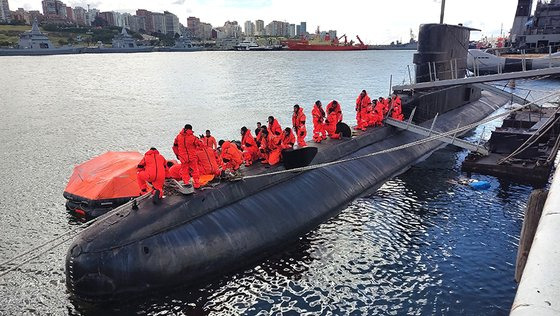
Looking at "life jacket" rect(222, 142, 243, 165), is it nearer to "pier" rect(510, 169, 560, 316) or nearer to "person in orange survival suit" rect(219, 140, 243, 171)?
"person in orange survival suit" rect(219, 140, 243, 171)

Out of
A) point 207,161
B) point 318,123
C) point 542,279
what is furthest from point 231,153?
point 542,279

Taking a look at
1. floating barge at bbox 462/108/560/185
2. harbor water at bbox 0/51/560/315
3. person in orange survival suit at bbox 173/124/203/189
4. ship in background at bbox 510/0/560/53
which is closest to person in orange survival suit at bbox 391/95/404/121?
harbor water at bbox 0/51/560/315

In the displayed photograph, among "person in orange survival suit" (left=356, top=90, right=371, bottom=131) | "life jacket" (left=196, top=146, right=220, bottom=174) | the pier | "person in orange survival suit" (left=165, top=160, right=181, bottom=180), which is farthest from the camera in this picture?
"person in orange survival suit" (left=356, top=90, right=371, bottom=131)

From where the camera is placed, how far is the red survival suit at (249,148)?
1600 centimetres

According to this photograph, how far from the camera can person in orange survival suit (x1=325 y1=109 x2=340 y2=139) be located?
65.6 feet

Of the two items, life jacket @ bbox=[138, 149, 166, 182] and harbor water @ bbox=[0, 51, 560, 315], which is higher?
life jacket @ bbox=[138, 149, 166, 182]

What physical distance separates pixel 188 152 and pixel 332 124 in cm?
864

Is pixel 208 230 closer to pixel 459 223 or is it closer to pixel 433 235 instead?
pixel 433 235

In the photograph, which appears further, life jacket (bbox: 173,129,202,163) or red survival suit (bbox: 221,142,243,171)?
red survival suit (bbox: 221,142,243,171)

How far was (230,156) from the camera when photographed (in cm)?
1472

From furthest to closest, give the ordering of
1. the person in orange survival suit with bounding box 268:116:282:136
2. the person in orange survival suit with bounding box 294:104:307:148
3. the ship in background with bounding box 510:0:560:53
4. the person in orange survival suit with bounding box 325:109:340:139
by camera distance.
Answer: the ship in background with bounding box 510:0:560:53 < the person in orange survival suit with bounding box 325:109:340:139 < the person in orange survival suit with bounding box 294:104:307:148 < the person in orange survival suit with bounding box 268:116:282:136

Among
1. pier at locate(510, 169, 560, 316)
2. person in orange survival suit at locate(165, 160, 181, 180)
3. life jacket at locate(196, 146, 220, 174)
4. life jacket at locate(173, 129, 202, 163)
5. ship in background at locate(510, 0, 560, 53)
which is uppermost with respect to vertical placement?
ship in background at locate(510, 0, 560, 53)

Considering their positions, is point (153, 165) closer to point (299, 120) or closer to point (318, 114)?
point (299, 120)

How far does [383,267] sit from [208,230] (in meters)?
5.55
